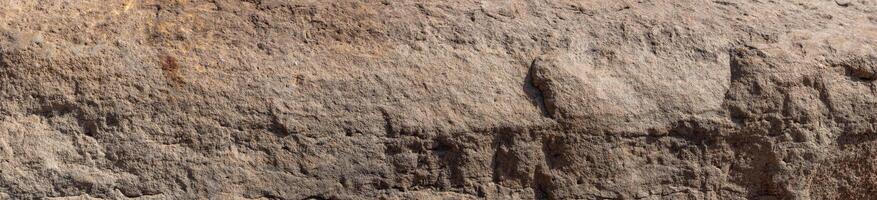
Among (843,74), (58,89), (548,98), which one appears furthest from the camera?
(843,74)

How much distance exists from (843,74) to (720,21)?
28 centimetres

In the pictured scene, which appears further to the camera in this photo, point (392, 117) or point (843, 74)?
point (843, 74)

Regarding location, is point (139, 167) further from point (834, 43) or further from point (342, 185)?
point (834, 43)

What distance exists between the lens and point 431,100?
6.88 ft

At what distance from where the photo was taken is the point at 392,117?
2.07m

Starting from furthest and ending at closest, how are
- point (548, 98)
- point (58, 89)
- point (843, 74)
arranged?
1. point (843, 74)
2. point (548, 98)
3. point (58, 89)

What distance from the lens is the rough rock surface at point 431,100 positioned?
197 centimetres

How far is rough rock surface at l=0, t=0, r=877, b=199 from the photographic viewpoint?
77.7 inches

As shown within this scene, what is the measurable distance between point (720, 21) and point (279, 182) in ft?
3.25

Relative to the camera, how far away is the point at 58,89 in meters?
1.96

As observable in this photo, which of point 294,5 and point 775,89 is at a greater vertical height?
point 294,5

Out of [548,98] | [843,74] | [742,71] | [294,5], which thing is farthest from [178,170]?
[843,74]

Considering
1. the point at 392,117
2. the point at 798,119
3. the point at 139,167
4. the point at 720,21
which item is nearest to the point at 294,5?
the point at 392,117

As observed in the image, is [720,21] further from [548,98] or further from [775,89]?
[548,98]
